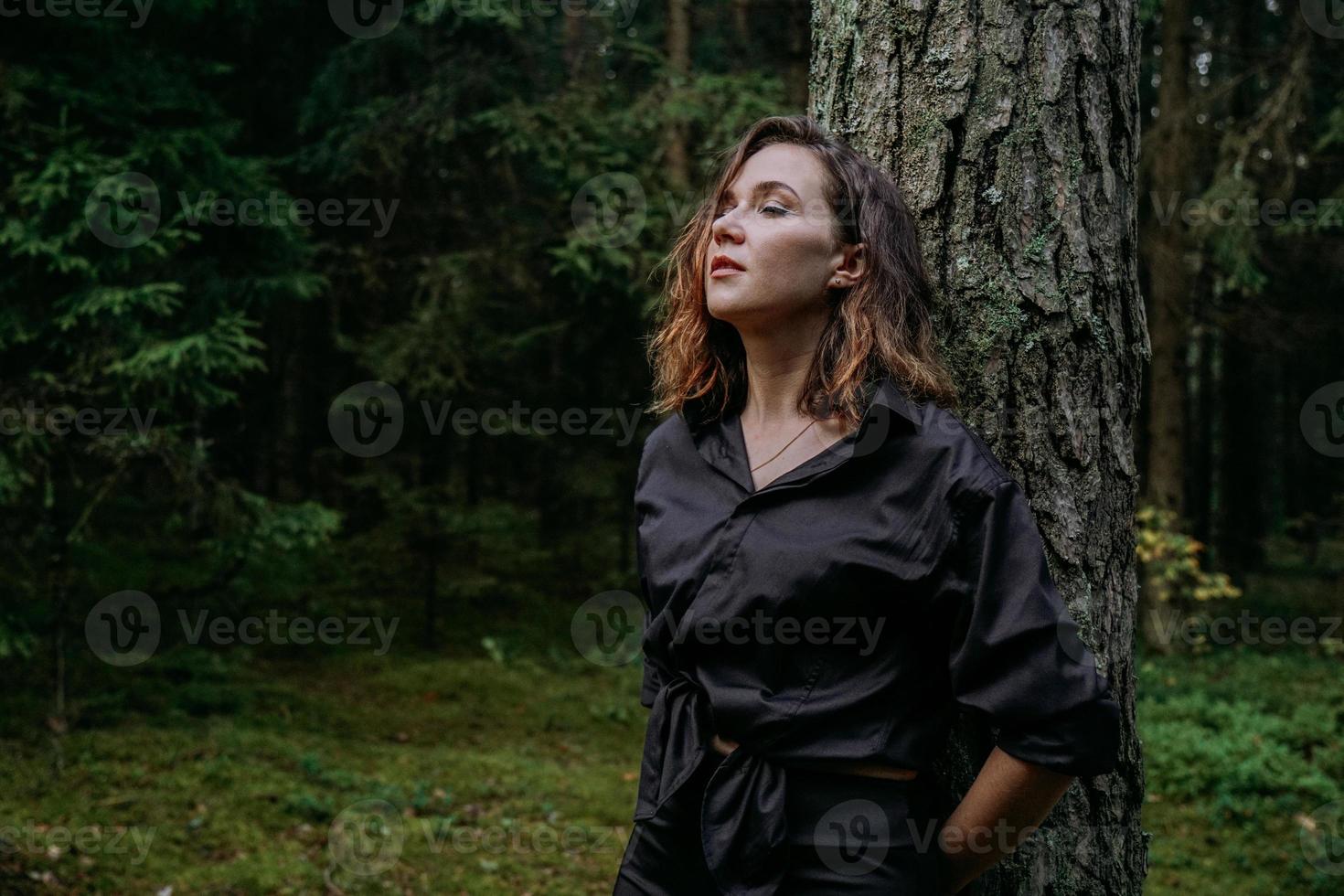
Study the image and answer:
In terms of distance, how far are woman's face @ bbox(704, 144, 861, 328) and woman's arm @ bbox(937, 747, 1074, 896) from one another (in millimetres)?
918

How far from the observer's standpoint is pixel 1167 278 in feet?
34.7

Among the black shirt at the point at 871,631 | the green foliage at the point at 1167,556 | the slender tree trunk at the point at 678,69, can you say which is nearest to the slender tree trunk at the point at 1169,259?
the green foliage at the point at 1167,556

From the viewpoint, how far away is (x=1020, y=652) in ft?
5.28

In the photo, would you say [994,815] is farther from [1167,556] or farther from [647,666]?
[1167,556]

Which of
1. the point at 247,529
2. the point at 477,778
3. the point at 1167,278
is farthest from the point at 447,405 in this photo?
the point at 1167,278

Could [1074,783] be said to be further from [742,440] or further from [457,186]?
[457,186]

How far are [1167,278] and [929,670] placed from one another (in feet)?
33.6

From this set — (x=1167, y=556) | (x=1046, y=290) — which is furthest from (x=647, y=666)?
(x=1167, y=556)

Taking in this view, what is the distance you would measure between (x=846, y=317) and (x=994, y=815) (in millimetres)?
947

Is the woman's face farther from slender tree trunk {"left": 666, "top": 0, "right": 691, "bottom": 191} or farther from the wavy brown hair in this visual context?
slender tree trunk {"left": 666, "top": 0, "right": 691, "bottom": 191}

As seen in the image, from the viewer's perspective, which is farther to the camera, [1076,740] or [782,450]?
[782,450]

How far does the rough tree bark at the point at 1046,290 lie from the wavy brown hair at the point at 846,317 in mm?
145

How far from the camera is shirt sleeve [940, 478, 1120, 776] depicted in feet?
5.23

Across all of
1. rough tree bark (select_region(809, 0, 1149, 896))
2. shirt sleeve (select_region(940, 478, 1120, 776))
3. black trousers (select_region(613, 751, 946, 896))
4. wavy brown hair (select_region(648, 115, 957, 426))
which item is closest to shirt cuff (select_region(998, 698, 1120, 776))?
shirt sleeve (select_region(940, 478, 1120, 776))
